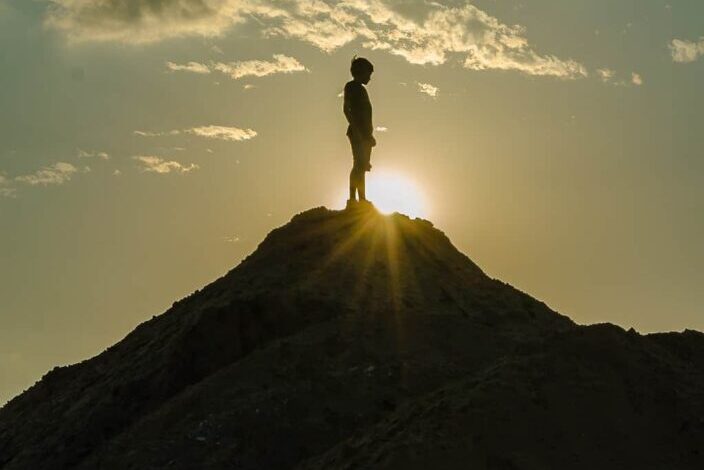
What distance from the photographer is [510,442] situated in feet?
39.3

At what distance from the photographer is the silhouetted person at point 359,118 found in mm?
20250

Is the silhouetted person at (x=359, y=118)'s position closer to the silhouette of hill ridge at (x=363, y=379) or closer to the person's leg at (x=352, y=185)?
the person's leg at (x=352, y=185)

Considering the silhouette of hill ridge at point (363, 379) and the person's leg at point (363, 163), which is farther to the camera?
the person's leg at point (363, 163)

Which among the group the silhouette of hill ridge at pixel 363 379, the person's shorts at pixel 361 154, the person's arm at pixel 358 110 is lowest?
the silhouette of hill ridge at pixel 363 379

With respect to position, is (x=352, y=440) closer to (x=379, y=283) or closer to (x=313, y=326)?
(x=313, y=326)

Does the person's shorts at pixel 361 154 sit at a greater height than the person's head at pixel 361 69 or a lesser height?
lesser

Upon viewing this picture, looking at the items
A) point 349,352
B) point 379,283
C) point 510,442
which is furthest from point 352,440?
point 379,283

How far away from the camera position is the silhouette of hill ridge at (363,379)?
40.5 feet

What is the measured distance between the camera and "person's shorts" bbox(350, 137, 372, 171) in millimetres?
20328

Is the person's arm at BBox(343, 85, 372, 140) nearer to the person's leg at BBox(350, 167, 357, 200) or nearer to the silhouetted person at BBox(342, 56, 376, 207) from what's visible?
the silhouetted person at BBox(342, 56, 376, 207)

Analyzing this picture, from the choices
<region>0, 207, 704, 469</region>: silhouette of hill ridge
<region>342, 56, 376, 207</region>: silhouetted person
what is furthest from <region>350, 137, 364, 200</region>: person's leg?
<region>0, 207, 704, 469</region>: silhouette of hill ridge

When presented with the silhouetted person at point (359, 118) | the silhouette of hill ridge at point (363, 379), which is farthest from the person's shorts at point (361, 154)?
the silhouette of hill ridge at point (363, 379)

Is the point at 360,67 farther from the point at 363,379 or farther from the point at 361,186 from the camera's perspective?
the point at 363,379

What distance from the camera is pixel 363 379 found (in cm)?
1533
